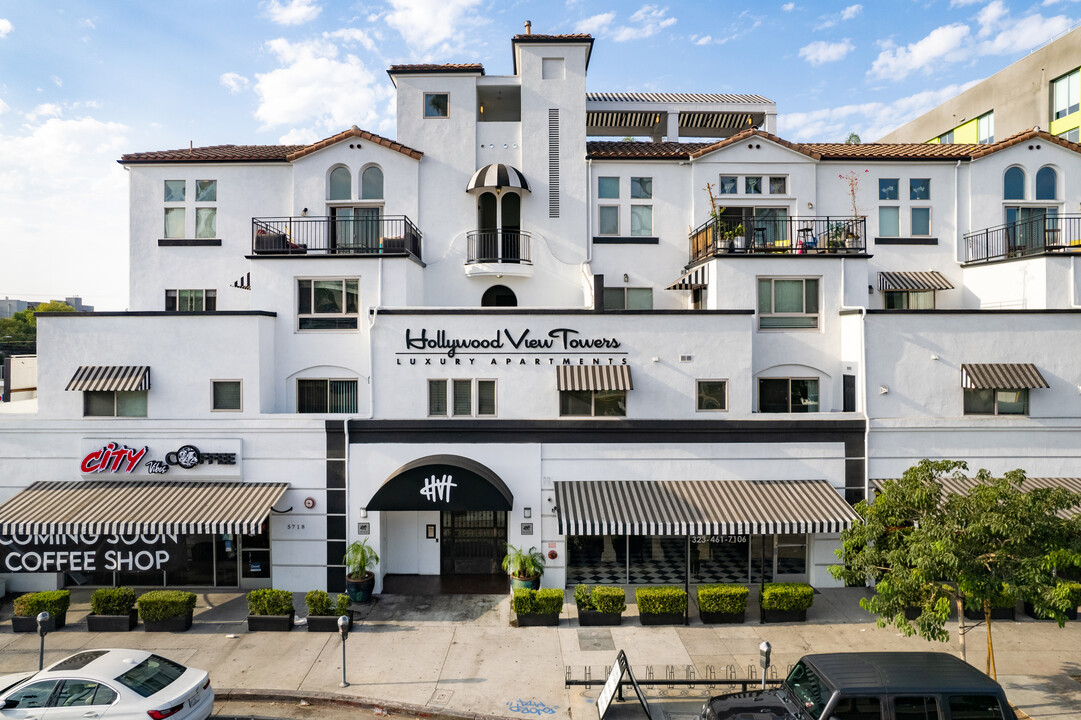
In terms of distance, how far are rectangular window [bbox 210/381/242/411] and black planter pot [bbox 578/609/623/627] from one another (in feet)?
39.0

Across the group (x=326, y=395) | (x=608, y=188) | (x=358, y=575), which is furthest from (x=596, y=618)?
(x=608, y=188)

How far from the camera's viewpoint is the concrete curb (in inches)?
485

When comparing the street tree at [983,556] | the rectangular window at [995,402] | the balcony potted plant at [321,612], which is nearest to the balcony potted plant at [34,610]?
the balcony potted plant at [321,612]

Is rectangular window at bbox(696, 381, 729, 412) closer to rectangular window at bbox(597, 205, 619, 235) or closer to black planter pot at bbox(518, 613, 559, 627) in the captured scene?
black planter pot at bbox(518, 613, 559, 627)

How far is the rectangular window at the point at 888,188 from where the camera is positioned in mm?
23812

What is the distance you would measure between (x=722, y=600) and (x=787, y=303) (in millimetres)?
9678

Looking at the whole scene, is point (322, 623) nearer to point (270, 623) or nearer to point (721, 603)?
point (270, 623)

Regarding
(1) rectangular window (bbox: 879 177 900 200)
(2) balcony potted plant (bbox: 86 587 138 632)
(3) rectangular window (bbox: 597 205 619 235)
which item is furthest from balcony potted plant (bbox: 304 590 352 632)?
(1) rectangular window (bbox: 879 177 900 200)

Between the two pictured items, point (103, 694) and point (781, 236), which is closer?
point (103, 694)

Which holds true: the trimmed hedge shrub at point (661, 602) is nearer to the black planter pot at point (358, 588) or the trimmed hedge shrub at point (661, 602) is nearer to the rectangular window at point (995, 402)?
the black planter pot at point (358, 588)

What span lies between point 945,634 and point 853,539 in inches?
88.1

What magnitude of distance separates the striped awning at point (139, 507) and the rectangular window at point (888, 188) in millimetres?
23610

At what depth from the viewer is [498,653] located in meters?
14.8

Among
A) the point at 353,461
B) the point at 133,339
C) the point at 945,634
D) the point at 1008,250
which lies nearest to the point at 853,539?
the point at 945,634
